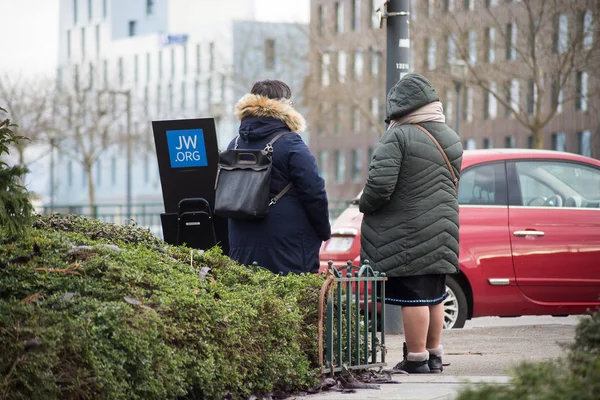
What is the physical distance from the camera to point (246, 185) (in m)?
7.80

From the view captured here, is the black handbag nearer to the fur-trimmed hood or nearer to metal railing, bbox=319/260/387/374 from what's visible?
the fur-trimmed hood

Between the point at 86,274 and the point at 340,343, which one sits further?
the point at 340,343

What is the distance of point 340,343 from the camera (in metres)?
6.80

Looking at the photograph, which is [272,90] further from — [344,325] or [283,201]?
[344,325]

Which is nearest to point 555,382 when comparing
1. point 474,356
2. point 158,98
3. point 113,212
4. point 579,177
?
point 474,356

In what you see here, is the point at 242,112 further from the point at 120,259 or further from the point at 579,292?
the point at 579,292

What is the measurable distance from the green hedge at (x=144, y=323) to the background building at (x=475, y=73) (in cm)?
556

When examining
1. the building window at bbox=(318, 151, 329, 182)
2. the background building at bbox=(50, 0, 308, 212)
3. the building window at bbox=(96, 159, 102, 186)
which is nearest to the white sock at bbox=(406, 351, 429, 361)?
the background building at bbox=(50, 0, 308, 212)

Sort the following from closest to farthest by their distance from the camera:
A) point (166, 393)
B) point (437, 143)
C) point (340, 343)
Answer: point (166, 393), point (340, 343), point (437, 143)

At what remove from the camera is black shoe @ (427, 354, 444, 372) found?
768cm

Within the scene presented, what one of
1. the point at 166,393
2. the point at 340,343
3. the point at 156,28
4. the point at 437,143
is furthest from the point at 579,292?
the point at 156,28

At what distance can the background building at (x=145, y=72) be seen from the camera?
6662cm

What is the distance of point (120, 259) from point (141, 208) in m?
27.7

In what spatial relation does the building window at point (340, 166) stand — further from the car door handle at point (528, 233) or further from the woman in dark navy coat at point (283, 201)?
the woman in dark navy coat at point (283, 201)
